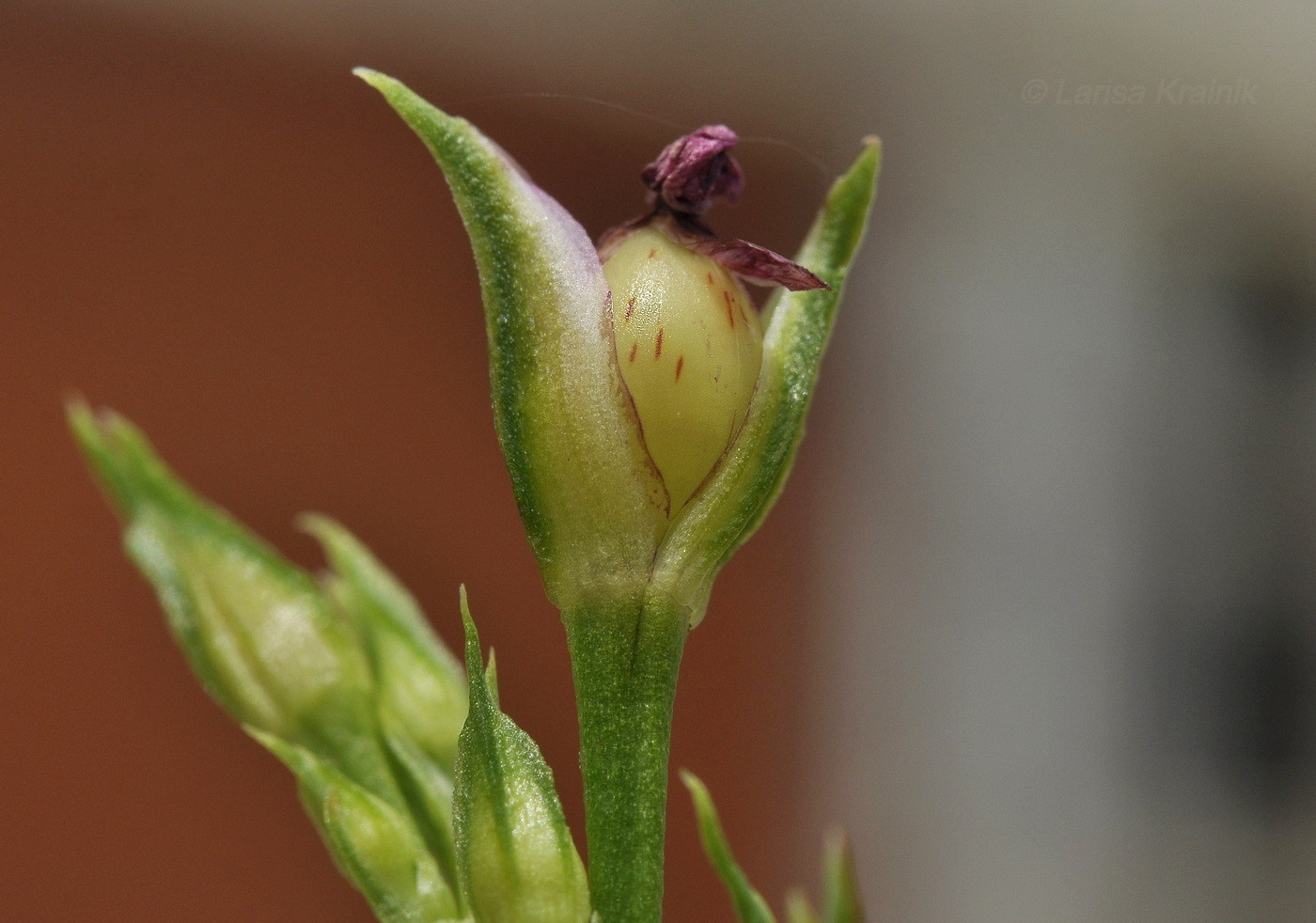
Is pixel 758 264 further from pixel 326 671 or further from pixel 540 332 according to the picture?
pixel 326 671

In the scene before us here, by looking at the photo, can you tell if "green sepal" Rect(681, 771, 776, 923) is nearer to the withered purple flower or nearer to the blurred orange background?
the withered purple flower

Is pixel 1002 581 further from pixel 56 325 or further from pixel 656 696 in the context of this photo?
pixel 656 696

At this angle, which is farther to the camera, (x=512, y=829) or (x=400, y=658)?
(x=400, y=658)

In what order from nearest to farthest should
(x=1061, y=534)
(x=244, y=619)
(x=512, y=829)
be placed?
(x=512, y=829)
(x=244, y=619)
(x=1061, y=534)

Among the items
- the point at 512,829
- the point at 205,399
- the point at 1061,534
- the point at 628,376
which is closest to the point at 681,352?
the point at 628,376

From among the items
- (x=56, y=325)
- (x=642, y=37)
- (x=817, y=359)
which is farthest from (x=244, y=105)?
(x=817, y=359)

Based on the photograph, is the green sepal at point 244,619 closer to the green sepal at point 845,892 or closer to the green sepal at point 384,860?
the green sepal at point 384,860
